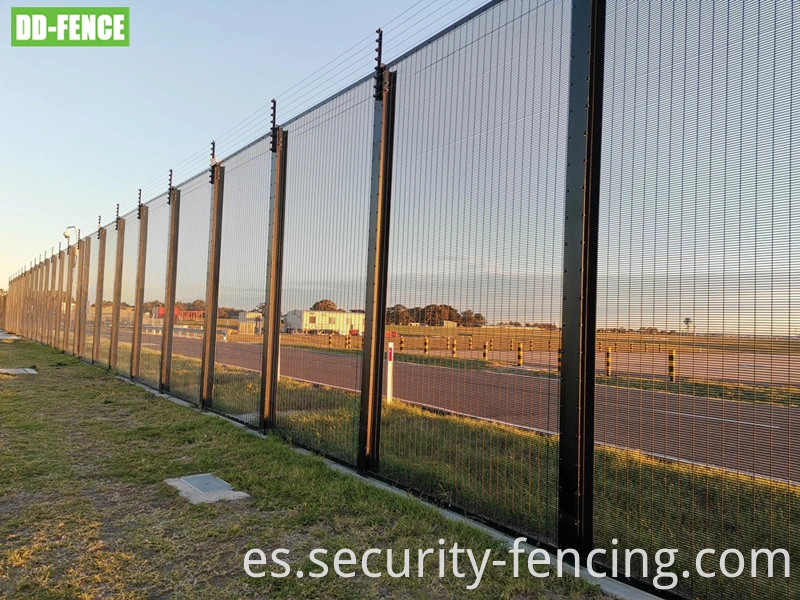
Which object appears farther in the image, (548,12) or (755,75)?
(548,12)

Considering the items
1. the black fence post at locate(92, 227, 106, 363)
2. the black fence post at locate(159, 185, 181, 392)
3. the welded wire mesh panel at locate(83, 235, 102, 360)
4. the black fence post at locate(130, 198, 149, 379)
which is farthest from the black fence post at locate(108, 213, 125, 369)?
the black fence post at locate(159, 185, 181, 392)

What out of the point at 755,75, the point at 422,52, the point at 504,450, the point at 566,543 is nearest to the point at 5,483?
the point at 504,450

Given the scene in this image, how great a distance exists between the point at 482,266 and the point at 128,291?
1112cm

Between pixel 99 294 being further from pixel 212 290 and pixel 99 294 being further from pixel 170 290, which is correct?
pixel 212 290

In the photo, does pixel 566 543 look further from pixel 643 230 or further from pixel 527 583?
pixel 643 230

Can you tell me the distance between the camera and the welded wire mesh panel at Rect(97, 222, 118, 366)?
14539 mm

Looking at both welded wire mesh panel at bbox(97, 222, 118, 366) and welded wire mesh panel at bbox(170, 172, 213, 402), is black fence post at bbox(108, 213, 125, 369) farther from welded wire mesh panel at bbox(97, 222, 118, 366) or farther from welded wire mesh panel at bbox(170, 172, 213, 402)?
welded wire mesh panel at bbox(170, 172, 213, 402)

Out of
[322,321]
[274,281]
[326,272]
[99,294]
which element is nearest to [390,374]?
[322,321]

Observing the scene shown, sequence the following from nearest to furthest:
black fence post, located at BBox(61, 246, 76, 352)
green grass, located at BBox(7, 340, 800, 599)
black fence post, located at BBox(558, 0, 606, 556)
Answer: green grass, located at BBox(7, 340, 800, 599) → black fence post, located at BBox(558, 0, 606, 556) → black fence post, located at BBox(61, 246, 76, 352)

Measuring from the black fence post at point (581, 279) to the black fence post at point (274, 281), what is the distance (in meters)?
4.16

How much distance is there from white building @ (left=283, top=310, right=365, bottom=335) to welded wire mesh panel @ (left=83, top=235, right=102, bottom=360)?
11.5 meters

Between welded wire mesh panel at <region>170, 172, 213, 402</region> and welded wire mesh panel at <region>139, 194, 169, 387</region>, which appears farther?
welded wire mesh panel at <region>139, 194, 169, 387</region>

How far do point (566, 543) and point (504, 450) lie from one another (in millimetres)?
758

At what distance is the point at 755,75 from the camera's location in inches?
111
